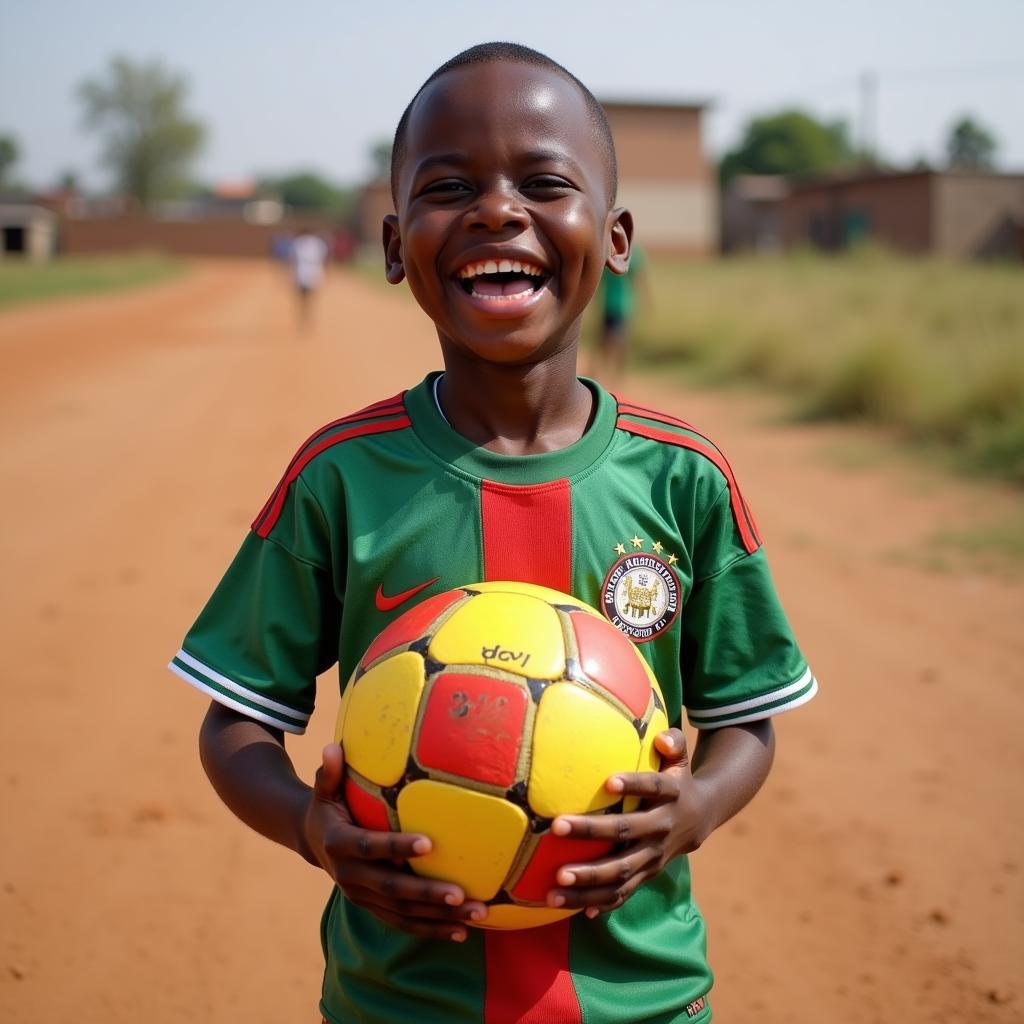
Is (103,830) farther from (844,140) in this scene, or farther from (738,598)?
(844,140)

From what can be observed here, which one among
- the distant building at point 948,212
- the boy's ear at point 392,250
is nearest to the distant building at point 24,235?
the distant building at point 948,212

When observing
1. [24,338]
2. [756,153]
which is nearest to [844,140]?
[756,153]

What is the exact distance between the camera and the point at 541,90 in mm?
1886

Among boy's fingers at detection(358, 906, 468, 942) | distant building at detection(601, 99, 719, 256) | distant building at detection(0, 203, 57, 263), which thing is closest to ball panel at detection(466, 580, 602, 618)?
boy's fingers at detection(358, 906, 468, 942)

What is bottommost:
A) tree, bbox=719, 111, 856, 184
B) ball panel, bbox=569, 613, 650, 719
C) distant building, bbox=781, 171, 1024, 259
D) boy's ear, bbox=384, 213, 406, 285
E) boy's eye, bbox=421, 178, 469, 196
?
ball panel, bbox=569, 613, 650, 719

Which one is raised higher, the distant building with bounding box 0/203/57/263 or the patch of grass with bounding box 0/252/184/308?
the distant building with bounding box 0/203/57/263

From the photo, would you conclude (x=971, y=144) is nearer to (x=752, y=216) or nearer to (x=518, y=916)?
(x=752, y=216)

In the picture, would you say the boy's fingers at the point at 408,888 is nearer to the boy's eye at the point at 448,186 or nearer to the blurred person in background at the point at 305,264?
the boy's eye at the point at 448,186

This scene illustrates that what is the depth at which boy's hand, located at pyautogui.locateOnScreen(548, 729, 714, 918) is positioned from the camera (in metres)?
1.55

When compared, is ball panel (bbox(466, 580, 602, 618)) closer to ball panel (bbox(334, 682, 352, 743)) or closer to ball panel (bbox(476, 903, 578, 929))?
ball panel (bbox(334, 682, 352, 743))

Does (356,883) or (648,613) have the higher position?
(648,613)

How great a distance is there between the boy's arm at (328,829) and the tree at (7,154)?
15817 centimetres

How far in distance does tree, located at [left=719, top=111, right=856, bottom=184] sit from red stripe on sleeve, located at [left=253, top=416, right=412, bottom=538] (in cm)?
8747

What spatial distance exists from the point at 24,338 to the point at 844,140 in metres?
91.6
